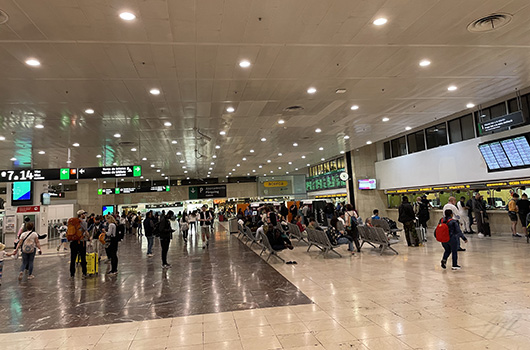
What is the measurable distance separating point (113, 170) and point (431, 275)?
11221mm

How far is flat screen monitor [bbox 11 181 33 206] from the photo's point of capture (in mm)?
18234

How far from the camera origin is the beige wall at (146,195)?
33969 millimetres

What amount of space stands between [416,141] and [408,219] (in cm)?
945

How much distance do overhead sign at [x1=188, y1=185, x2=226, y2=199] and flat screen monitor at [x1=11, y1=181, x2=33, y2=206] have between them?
19.3m

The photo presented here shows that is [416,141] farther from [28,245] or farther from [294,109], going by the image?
[28,245]

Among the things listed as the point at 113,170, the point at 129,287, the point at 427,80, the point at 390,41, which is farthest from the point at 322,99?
the point at 113,170

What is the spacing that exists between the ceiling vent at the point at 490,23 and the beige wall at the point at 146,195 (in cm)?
3342

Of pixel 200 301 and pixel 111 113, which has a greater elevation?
pixel 111 113

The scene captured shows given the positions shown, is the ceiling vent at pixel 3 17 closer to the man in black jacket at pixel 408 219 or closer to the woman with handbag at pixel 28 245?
the woman with handbag at pixel 28 245

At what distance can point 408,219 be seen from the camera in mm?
11188

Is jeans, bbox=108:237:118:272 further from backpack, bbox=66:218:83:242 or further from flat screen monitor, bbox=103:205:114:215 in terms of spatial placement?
flat screen monitor, bbox=103:205:114:215

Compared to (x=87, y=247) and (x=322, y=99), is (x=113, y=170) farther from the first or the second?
(x=322, y=99)

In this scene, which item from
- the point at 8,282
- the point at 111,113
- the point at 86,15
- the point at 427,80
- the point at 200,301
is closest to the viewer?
the point at 86,15

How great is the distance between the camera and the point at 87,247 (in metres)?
8.93
